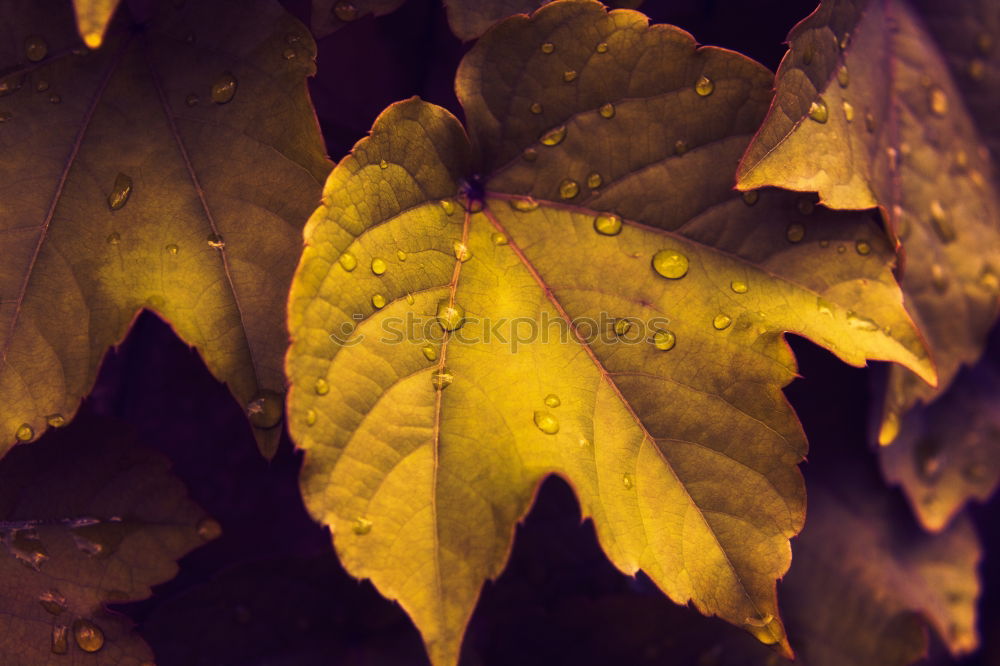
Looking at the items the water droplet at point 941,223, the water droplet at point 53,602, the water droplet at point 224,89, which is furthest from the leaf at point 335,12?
the water droplet at point 941,223

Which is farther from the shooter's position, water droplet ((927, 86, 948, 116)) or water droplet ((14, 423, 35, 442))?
water droplet ((927, 86, 948, 116))

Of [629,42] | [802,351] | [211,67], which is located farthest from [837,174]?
[211,67]

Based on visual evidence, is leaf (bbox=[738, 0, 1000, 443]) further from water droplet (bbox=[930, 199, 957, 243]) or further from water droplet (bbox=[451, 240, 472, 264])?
water droplet (bbox=[451, 240, 472, 264])

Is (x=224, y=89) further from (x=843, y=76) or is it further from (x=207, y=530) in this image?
(x=843, y=76)

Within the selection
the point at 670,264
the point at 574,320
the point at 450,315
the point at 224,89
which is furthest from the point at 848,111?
the point at 224,89

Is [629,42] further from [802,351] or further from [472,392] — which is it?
[802,351]

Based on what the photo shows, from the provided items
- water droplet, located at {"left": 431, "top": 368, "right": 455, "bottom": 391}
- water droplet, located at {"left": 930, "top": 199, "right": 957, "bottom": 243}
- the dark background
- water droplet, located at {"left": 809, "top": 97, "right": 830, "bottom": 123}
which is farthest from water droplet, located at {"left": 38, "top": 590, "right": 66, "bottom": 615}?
water droplet, located at {"left": 930, "top": 199, "right": 957, "bottom": 243}
